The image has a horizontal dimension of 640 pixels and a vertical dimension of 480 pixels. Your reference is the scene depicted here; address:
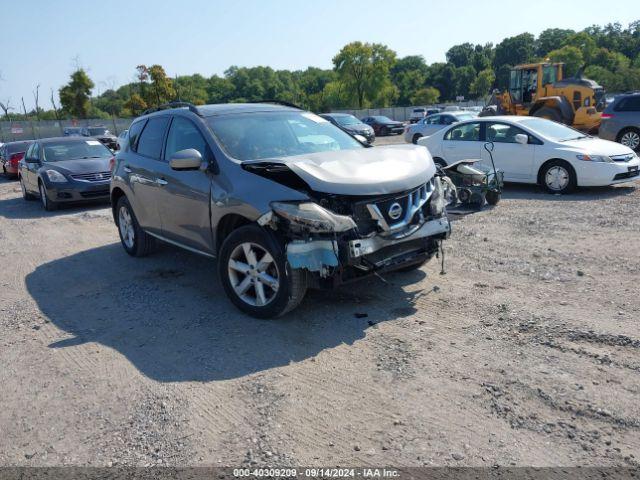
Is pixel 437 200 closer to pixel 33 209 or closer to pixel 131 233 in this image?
pixel 131 233

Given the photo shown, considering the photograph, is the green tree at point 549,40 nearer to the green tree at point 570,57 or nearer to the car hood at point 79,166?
the green tree at point 570,57

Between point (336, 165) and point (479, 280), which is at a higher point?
point (336, 165)

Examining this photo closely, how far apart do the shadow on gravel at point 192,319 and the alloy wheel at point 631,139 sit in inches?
508

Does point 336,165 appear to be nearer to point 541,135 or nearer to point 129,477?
point 129,477

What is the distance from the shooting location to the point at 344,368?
3.96 meters

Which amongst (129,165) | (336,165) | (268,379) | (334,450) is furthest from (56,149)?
(334,450)

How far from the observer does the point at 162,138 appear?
6.34m

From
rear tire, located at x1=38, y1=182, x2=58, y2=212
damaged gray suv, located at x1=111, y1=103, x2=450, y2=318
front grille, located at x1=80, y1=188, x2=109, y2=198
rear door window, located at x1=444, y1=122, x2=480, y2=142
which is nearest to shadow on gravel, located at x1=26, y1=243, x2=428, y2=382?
damaged gray suv, located at x1=111, y1=103, x2=450, y2=318

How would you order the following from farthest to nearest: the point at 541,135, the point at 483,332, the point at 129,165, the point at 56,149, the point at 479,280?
the point at 56,149
the point at 541,135
the point at 129,165
the point at 479,280
the point at 483,332

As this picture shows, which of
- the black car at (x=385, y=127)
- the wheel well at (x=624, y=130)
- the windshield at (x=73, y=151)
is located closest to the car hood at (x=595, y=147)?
the wheel well at (x=624, y=130)

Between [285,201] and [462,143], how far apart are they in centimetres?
840

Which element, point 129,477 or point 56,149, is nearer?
point 129,477

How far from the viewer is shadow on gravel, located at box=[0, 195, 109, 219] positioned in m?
11.9

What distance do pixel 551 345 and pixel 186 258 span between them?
15.5ft
